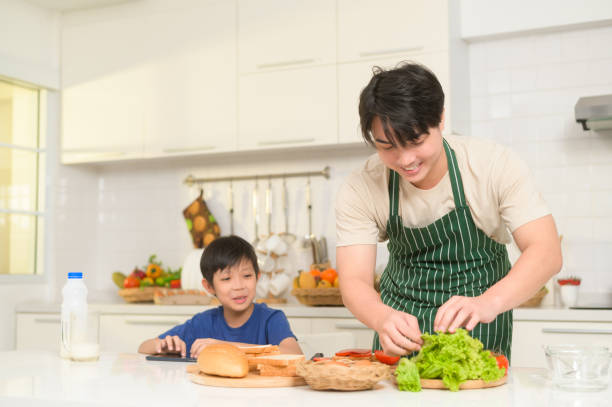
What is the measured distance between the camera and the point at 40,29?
→ 3.86 metres

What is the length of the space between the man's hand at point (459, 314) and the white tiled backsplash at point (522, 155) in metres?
Answer: 2.01

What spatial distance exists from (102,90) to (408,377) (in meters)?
3.06

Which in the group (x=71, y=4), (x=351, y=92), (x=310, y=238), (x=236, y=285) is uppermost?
(x=71, y=4)

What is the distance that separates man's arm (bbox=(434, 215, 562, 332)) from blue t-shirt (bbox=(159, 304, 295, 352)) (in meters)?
0.84

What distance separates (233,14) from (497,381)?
8.85 ft

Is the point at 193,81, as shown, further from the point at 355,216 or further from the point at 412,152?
the point at 412,152

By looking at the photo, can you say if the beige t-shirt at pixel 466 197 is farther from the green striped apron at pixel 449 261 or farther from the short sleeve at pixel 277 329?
the short sleeve at pixel 277 329

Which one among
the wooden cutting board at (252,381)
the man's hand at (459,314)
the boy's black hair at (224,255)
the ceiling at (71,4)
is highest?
the ceiling at (71,4)

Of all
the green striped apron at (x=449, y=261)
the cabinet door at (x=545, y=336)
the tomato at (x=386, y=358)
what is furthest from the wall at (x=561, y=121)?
the tomato at (x=386, y=358)

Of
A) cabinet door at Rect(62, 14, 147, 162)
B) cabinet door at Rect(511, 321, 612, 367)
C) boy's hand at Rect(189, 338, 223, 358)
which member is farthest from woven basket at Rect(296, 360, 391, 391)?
cabinet door at Rect(62, 14, 147, 162)

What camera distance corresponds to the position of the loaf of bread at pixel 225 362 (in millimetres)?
1287

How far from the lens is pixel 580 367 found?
117 centimetres

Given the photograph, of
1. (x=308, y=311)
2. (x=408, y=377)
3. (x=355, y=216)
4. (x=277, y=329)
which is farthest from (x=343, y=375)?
(x=308, y=311)

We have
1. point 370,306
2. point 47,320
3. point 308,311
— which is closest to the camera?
point 370,306
